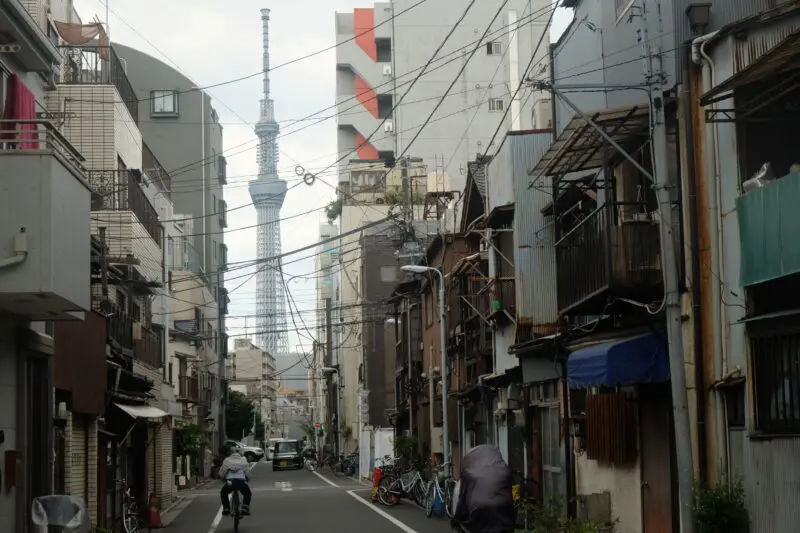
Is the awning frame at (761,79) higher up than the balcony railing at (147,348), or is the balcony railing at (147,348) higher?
the awning frame at (761,79)

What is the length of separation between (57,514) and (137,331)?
59.3 feet

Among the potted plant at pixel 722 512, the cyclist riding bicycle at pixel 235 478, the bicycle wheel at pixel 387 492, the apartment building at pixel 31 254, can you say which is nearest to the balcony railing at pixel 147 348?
the cyclist riding bicycle at pixel 235 478

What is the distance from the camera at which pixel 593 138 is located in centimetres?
1817

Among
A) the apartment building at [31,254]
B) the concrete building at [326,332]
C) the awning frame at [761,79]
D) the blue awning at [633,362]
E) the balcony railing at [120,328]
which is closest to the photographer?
the awning frame at [761,79]

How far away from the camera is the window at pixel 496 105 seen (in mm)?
66088

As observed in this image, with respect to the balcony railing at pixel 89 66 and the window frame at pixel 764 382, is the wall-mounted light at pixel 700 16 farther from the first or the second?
the balcony railing at pixel 89 66

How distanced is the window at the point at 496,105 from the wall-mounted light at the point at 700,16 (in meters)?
49.8

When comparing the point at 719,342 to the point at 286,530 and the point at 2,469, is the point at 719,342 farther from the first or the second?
→ the point at 286,530

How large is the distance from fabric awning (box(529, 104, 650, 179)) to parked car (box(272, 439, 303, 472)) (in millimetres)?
66024

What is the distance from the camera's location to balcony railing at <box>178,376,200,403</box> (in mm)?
59112

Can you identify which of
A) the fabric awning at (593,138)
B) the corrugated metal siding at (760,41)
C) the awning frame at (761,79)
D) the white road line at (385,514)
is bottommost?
the white road line at (385,514)

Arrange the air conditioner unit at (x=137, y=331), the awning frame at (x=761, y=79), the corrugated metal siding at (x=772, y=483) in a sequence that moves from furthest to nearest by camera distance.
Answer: the air conditioner unit at (x=137, y=331)
the corrugated metal siding at (x=772, y=483)
the awning frame at (x=761, y=79)

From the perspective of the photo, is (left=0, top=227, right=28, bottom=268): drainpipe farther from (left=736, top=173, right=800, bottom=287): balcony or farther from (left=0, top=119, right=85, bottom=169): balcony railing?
(left=736, top=173, right=800, bottom=287): balcony

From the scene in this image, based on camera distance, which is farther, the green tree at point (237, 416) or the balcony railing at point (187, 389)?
the green tree at point (237, 416)
